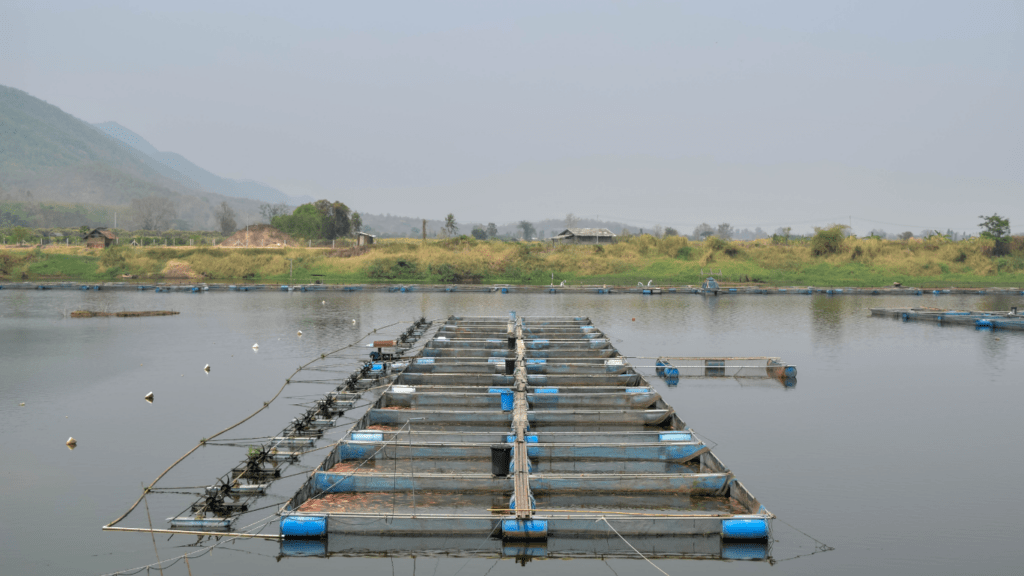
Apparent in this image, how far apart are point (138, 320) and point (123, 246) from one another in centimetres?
6348

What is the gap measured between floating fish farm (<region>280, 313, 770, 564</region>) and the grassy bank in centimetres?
7623

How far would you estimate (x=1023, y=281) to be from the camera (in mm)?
101750

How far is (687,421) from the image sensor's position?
29.2 m

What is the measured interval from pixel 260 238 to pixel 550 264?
60.9 metres

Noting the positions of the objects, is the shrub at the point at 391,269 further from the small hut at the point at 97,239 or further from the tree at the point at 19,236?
the tree at the point at 19,236

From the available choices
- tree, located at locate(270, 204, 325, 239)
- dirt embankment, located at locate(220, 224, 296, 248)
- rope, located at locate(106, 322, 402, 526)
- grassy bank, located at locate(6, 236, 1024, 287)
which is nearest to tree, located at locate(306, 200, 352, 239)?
tree, located at locate(270, 204, 325, 239)

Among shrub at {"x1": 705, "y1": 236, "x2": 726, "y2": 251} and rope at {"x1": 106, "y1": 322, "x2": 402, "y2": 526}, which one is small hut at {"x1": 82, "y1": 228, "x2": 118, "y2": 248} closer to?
rope at {"x1": 106, "y1": 322, "x2": 402, "y2": 526}

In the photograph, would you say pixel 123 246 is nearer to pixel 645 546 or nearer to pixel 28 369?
pixel 28 369

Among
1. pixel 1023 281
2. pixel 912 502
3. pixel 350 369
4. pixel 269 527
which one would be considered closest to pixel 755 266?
pixel 1023 281

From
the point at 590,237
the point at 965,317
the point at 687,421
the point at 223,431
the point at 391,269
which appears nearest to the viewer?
the point at 223,431

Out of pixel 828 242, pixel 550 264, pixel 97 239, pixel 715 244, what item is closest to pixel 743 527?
pixel 550 264

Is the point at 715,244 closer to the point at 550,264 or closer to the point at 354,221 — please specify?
the point at 550,264

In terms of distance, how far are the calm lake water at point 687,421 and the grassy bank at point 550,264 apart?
1692 inches

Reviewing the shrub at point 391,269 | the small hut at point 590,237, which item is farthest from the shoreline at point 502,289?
the small hut at point 590,237
